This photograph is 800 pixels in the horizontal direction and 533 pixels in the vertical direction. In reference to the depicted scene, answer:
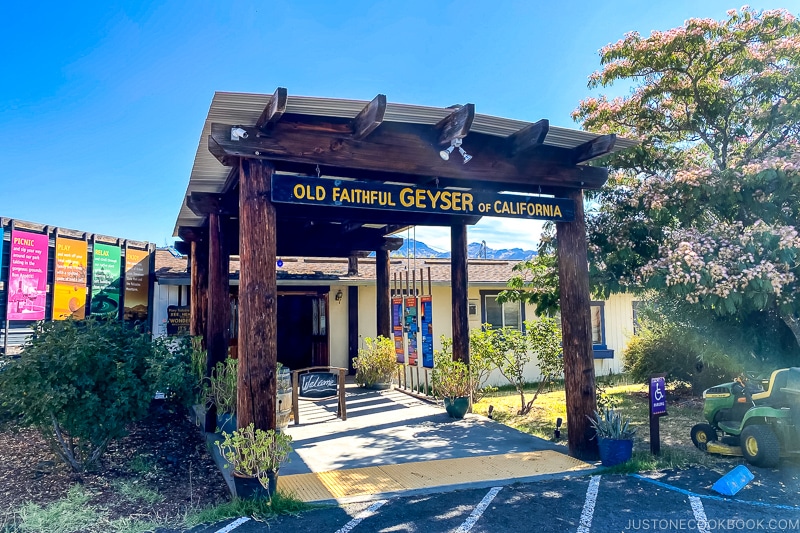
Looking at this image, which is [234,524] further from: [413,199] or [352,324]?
[352,324]

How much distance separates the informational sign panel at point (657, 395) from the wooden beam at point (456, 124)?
12.1ft

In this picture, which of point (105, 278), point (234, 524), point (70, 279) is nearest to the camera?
point (234, 524)

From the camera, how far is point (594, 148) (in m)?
6.45

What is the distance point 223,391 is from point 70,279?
20.2 feet

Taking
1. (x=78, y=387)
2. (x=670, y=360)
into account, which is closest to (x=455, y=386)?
(x=670, y=360)

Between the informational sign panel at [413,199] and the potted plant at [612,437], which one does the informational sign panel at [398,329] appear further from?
the potted plant at [612,437]

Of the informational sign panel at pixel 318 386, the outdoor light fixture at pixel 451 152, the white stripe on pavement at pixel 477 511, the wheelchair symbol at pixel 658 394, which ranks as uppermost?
the outdoor light fixture at pixel 451 152

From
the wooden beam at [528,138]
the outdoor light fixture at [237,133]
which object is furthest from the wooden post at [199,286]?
the wooden beam at [528,138]

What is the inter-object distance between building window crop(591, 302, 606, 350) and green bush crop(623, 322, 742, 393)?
8.93 feet

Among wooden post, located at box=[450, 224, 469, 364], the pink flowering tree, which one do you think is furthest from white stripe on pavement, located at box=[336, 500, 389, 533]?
wooden post, located at box=[450, 224, 469, 364]

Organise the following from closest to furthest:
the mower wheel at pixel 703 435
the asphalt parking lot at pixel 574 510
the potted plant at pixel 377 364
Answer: the asphalt parking lot at pixel 574 510, the mower wheel at pixel 703 435, the potted plant at pixel 377 364

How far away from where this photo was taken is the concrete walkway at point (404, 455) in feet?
17.6

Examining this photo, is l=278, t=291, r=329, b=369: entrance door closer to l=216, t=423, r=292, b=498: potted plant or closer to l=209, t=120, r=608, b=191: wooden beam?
l=209, t=120, r=608, b=191: wooden beam

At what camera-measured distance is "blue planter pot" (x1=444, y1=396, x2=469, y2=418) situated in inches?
343
